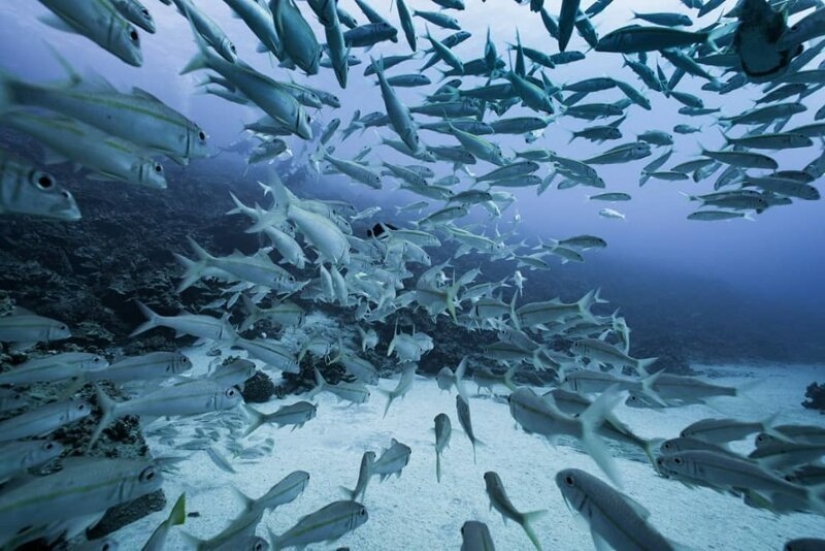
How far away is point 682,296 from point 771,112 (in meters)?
34.3

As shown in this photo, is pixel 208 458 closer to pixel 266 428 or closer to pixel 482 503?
pixel 266 428

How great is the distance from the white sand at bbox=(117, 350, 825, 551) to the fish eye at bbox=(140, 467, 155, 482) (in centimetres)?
152

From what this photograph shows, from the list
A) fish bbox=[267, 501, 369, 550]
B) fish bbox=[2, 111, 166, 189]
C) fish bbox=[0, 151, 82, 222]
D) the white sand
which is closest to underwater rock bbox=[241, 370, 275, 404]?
the white sand

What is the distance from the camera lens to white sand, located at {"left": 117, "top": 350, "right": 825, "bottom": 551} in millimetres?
3410

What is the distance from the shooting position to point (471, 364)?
30.0ft

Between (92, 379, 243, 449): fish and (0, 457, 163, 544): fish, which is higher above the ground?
(92, 379, 243, 449): fish

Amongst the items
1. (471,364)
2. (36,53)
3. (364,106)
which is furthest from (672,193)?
(36,53)

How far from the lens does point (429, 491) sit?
4.08 meters

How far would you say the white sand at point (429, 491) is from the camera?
3.41 metres

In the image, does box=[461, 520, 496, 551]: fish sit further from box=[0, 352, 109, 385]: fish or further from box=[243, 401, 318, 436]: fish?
box=[0, 352, 109, 385]: fish

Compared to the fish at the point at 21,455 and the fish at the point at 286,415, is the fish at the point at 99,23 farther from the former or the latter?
the fish at the point at 286,415

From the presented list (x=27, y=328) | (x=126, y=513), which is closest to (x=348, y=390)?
(x=126, y=513)

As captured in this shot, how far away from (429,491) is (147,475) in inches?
116

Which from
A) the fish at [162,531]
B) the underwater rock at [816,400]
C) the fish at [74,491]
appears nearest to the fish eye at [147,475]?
the fish at [74,491]
